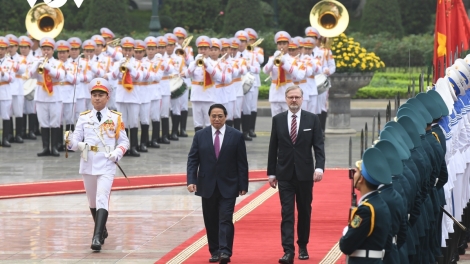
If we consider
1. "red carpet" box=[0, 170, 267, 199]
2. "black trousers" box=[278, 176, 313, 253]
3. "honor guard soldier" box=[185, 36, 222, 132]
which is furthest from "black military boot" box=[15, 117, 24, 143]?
"black trousers" box=[278, 176, 313, 253]

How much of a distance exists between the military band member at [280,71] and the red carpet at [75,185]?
3346mm

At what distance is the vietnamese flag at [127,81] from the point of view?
20.3 meters

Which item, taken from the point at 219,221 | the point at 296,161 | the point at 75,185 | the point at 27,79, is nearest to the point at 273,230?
the point at 296,161

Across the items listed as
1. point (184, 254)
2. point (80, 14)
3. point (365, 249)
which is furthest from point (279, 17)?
point (365, 249)

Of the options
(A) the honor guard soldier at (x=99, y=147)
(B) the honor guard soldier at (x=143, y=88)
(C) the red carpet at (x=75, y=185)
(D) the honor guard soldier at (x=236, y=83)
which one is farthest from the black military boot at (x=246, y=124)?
(A) the honor guard soldier at (x=99, y=147)

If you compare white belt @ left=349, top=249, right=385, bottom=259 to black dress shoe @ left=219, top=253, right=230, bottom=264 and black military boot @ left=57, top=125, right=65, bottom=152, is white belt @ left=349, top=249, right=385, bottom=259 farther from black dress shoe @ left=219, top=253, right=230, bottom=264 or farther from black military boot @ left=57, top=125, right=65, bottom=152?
black military boot @ left=57, top=125, right=65, bottom=152

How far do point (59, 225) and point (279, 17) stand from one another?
34.6m

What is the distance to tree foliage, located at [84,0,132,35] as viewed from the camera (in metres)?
41.8

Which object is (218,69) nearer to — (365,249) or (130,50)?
(130,50)

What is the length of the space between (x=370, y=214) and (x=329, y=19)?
15.9 m

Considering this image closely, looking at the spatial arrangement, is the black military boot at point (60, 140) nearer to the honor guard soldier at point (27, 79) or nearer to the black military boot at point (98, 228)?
the honor guard soldier at point (27, 79)

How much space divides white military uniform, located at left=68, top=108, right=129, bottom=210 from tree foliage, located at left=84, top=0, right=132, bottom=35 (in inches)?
1170

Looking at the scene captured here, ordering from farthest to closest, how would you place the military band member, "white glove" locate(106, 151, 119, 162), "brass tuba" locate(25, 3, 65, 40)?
"brass tuba" locate(25, 3, 65, 40), the military band member, "white glove" locate(106, 151, 119, 162)

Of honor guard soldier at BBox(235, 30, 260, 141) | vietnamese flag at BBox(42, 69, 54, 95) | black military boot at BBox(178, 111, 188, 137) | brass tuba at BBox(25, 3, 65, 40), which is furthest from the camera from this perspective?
black military boot at BBox(178, 111, 188, 137)
